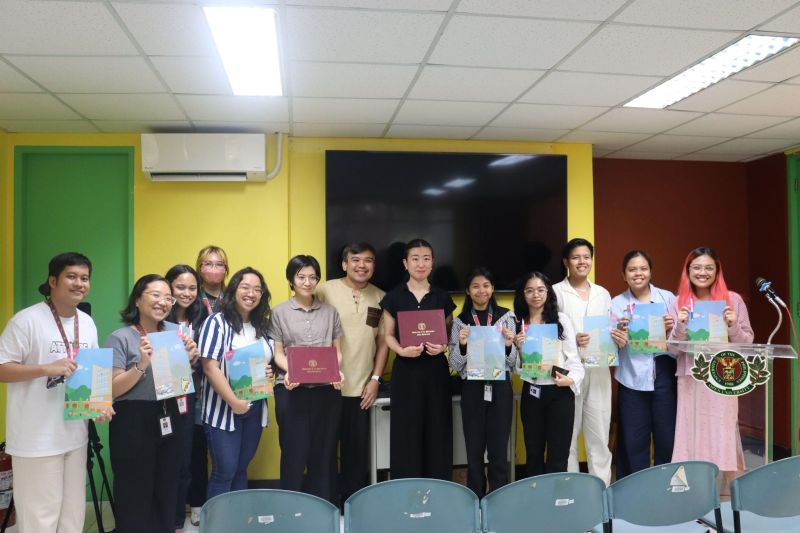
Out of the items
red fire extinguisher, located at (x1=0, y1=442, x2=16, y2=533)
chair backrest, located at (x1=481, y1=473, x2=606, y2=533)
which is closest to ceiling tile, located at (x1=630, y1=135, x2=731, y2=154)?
chair backrest, located at (x1=481, y1=473, x2=606, y2=533)

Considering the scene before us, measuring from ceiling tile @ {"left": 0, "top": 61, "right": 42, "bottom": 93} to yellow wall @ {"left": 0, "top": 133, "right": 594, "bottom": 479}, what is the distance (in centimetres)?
94

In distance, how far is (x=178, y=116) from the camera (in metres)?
3.60

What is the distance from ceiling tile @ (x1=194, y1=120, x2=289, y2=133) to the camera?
12.4 ft

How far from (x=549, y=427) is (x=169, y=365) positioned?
2160 mm

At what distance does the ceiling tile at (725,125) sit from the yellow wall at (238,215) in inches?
74.8

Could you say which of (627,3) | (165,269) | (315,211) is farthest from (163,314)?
(627,3)

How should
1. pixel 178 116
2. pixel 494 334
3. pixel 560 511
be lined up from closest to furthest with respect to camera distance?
pixel 560 511
pixel 494 334
pixel 178 116

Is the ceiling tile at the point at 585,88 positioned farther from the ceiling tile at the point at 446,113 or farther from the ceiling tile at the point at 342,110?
the ceiling tile at the point at 342,110

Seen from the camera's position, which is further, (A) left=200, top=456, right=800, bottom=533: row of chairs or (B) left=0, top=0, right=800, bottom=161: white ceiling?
(B) left=0, top=0, right=800, bottom=161: white ceiling

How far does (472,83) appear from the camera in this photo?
3.04 meters

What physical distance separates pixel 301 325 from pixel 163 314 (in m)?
0.78

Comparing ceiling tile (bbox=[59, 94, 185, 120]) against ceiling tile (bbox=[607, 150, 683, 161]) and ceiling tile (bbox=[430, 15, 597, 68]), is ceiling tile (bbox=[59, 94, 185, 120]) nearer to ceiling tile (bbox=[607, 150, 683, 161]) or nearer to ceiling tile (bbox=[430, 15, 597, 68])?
ceiling tile (bbox=[430, 15, 597, 68])

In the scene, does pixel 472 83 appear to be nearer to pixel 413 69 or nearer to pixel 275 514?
pixel 413 69

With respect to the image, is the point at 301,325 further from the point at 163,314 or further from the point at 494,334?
the point at 494,334
